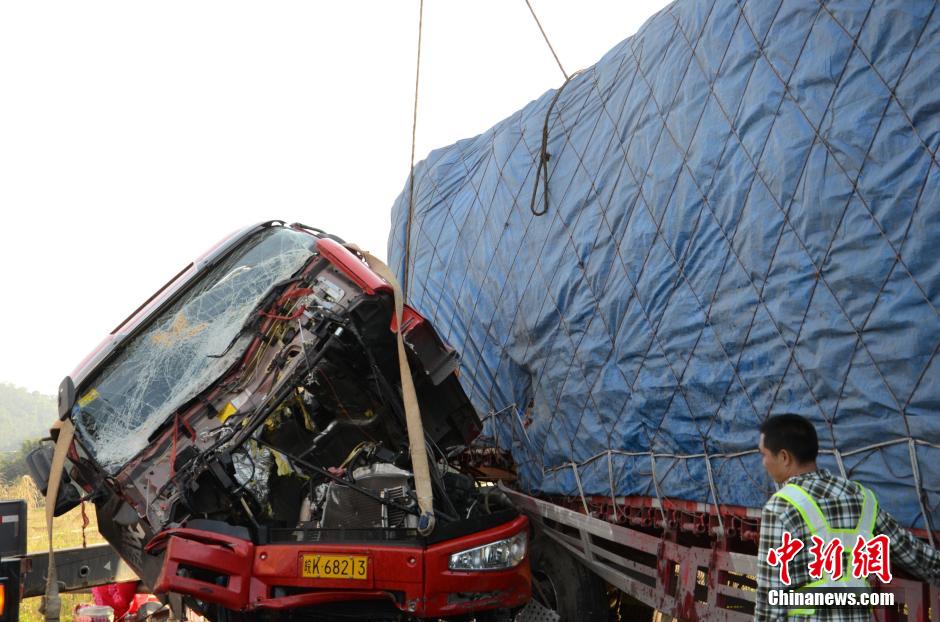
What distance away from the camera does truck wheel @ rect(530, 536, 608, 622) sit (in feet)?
20.1

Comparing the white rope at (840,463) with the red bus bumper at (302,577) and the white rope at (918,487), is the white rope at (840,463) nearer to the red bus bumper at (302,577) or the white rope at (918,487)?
the white rope at (918,487)

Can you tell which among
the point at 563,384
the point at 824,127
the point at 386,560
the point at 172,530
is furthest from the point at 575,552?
the point at 824,127

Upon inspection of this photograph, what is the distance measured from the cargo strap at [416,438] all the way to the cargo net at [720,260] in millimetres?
1189

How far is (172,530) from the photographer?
16.8ft

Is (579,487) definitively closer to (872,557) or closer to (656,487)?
(656,487)

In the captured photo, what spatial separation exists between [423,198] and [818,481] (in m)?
5.65

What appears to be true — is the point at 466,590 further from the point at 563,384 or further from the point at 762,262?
the point at 762,262

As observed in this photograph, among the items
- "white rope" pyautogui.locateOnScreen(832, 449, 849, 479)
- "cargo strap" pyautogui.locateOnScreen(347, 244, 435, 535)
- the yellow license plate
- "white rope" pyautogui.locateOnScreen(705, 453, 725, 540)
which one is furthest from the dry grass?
"white rope" pyautogui.locateOnScreen(832, 449, 849, 479)

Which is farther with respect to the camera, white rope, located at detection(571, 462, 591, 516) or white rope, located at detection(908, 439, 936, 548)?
white rope, located at detection(571, 462, 591, 516)

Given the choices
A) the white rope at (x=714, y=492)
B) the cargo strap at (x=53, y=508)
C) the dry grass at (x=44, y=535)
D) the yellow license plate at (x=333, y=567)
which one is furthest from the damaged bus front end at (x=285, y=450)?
the dry grass at (x=44, y=535)

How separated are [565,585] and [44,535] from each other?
9.33 metres

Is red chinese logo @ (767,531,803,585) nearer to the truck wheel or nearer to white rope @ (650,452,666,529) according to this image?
white rope @ (650,452,666,529)

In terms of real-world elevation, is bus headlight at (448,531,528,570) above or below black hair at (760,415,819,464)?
below

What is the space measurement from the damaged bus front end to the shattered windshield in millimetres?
11
